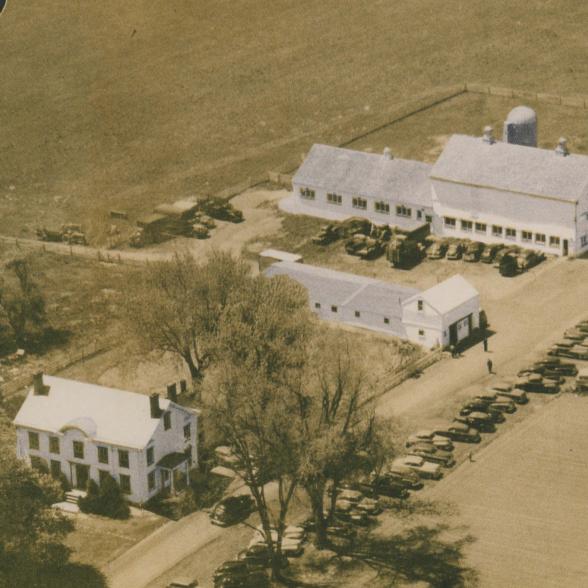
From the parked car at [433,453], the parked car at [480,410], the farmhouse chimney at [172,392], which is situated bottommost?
the parked car at [433,453]

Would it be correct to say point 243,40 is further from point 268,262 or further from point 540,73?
point 268,262

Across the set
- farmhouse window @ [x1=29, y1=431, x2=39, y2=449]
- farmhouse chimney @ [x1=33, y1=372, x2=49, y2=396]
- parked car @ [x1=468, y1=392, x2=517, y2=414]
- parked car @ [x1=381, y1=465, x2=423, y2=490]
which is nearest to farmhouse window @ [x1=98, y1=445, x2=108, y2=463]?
farmhouse window @ [x1=29, y1=431, x2=39, y2=449]

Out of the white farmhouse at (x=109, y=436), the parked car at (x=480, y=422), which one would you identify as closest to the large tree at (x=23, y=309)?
the white farmhouse at (x=109, y=436)

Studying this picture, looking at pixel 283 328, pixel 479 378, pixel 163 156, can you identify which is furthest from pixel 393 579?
pixel 163 156

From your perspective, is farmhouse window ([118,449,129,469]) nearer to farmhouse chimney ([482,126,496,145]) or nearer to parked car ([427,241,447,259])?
parked car ([427,241,447,259])

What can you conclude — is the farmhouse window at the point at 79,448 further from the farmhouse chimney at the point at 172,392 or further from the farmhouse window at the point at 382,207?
the farmhouse window at the point at 382,207

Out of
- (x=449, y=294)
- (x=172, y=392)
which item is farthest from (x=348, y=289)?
(x=172, y=392)
